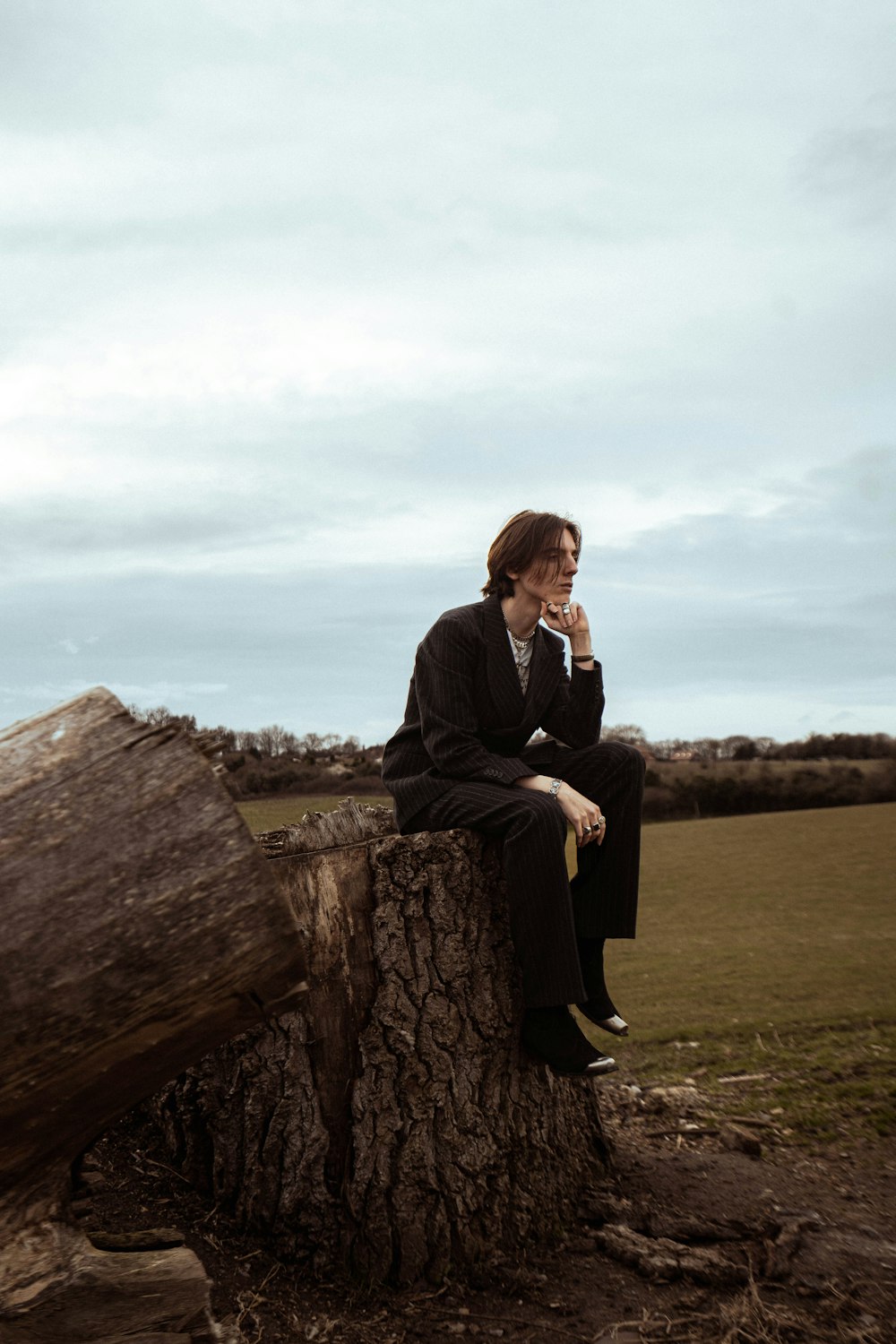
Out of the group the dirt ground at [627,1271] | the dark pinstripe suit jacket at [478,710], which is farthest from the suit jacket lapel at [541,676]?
the dirt ground at [627,1271]

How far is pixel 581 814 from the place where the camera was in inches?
150

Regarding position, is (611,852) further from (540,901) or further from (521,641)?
(521,641)

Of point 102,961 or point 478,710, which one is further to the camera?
point 478,710

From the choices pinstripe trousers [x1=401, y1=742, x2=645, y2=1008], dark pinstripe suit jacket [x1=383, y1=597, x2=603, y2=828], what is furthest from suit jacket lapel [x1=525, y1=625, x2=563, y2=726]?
pinstripe trousers [x1=401, y1=742, x2=645, y2=1008]

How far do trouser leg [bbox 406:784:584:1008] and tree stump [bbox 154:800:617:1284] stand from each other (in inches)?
7.2

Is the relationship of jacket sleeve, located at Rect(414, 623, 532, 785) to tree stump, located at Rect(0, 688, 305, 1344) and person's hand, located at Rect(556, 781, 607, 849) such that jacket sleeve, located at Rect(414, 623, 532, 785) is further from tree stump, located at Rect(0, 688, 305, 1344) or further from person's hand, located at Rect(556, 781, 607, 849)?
tree stump, located at Rect(0, 688, 305, 1344)

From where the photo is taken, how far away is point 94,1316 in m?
2.49

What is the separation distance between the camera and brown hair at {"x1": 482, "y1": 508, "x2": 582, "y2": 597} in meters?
4.24

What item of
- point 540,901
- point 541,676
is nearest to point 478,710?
point 541,676

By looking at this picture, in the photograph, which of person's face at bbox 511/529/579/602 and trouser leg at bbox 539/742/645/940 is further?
person's face at bbox 511/529/579/602

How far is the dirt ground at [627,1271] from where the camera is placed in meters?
3.26

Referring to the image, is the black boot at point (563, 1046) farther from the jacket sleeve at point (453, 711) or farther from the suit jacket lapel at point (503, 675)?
the suit jacket lapel at point (503, 675)

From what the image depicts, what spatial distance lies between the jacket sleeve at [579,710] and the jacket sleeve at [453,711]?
33 cm

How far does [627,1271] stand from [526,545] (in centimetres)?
262
